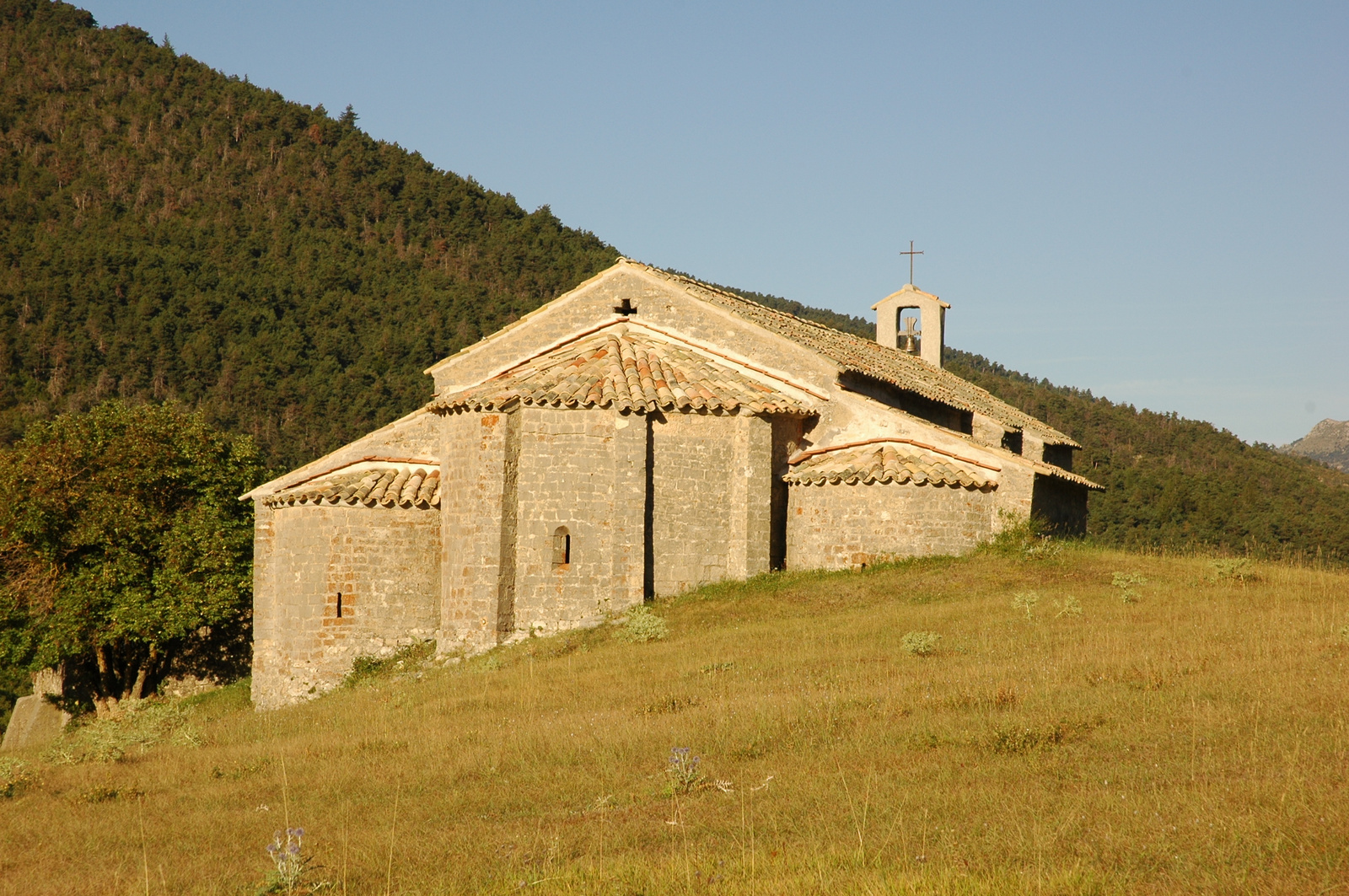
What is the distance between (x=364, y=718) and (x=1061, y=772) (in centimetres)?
898

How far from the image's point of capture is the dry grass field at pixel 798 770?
657cm

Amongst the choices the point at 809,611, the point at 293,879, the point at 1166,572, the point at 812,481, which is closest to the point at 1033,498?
the point at 1166,572

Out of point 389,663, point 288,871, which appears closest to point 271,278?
point 389,663

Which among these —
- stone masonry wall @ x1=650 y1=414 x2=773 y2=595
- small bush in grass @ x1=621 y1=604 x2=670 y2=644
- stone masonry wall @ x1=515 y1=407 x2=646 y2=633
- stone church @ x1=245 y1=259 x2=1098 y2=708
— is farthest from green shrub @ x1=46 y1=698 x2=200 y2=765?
stone masonry wall @ x1=650 y1=414 x2=773 y2=595

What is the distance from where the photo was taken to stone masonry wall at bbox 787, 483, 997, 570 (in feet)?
63.8

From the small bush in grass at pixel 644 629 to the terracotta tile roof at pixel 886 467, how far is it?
166 inches

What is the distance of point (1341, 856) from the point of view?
19.4ft

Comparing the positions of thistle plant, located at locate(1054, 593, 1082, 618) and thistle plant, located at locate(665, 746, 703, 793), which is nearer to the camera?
thistle plant, located at locate(665, 746, 703, 793)

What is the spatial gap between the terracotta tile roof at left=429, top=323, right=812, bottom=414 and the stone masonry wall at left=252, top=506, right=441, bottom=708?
261cm

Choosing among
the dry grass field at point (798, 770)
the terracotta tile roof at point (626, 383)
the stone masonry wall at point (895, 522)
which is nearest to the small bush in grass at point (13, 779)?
the dry grass field at point (798, 770)

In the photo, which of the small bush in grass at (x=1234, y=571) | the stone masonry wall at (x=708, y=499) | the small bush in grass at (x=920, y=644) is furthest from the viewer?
the stone masonry wall at (x=708, y=499)

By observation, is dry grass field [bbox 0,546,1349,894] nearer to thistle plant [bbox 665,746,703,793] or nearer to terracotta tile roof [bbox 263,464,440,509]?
thistle plant [bbox 665,746,703,793]

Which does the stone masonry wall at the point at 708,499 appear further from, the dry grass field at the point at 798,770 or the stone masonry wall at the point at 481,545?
the dry grass field at the point at 798,770

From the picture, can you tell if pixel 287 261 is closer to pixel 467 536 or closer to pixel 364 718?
pixel 467 536
